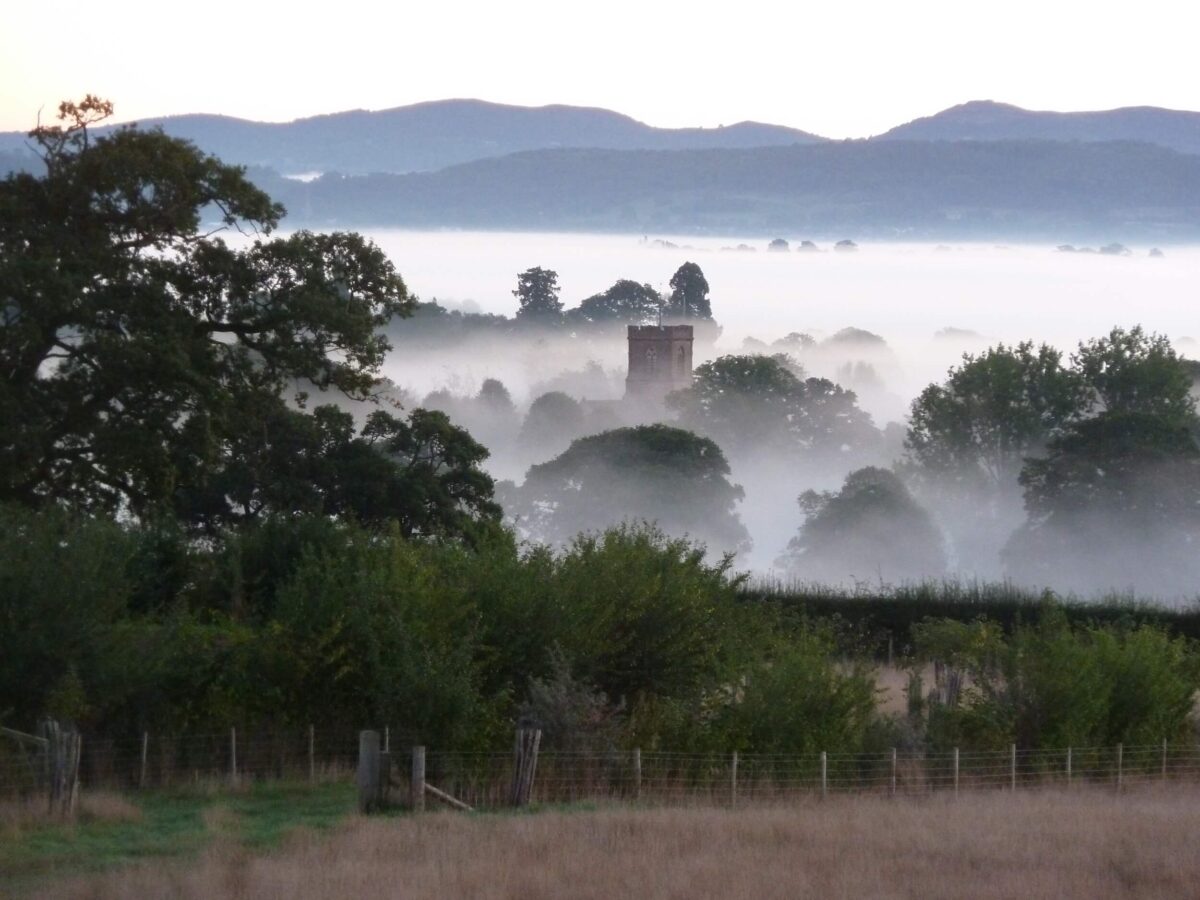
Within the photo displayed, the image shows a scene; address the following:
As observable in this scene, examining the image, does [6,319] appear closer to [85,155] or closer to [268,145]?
[85,155]

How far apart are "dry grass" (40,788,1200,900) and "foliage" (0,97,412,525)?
13.9m

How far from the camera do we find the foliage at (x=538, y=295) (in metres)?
156

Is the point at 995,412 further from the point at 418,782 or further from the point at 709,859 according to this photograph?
the point at 709,859

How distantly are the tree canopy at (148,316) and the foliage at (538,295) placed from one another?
126 metres

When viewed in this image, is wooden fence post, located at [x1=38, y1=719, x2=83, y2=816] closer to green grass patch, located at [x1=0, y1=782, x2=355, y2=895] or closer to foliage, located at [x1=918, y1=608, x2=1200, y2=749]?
green grass patch, located at [x1=0, y1=782, x2=355, y2=895]

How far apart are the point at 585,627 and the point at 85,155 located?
43.2ft

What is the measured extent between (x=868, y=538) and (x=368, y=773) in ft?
248

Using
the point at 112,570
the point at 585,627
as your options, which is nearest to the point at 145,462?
the point at 112,570

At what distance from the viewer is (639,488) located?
3329 inches

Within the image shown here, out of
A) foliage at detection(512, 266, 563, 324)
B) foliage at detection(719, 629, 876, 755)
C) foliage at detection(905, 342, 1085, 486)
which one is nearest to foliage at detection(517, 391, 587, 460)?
foliage at detection(512, 266, 563, 324)

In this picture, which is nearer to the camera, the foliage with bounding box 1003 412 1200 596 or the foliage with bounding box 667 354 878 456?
the foliage with bounding box 1003 412 1200 596

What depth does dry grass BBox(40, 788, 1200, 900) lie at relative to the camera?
43.3 feet

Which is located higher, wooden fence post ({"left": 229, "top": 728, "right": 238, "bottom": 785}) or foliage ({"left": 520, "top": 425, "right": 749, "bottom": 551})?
foliage ({"left": 520, "top": 425, "right": 749, "bottom": 551})

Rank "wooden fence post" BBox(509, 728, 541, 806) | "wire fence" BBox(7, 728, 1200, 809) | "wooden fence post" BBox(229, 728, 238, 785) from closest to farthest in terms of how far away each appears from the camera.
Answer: "wooden fence post" BBox(509, 728, 541, 806), "wire fence" BBox(7, 728, 1200, 809), "wooden fence post" BBox(229, 728, 238, 785)
